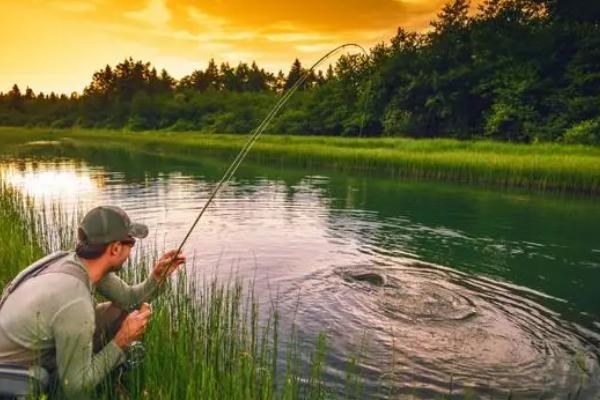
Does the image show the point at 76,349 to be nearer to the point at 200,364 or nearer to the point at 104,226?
the point at 104,226

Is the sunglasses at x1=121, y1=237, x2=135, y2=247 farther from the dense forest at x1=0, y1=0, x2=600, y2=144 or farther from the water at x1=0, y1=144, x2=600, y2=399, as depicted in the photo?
the dense forest at x1=0, y1=0, x2=600, y2=144

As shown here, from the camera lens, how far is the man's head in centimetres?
333

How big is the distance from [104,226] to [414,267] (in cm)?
863

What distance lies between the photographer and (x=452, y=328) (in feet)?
24.8

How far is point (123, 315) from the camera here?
4.18 metres

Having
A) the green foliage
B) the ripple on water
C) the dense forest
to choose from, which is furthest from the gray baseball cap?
the green foliage

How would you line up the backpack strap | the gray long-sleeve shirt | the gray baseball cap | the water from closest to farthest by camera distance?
the gray long-sleeve shirt
the backpack strap
the gray baseball cap
the water

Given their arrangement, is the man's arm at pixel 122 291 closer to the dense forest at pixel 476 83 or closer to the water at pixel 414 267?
the water at pixel 414 267

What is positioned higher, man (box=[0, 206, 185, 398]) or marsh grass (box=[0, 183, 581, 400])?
man (box=[0, 206, 185, 398])

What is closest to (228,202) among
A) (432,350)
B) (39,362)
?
(432,350)

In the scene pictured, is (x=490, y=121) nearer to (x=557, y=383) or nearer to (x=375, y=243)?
(x=375, y=243)

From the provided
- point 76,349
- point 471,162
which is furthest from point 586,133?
point 76,349

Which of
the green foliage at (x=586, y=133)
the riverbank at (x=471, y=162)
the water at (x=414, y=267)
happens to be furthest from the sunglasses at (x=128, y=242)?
the green foliage at (x=586, y=133)

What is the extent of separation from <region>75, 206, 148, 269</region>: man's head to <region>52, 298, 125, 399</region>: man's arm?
0.38 meters
